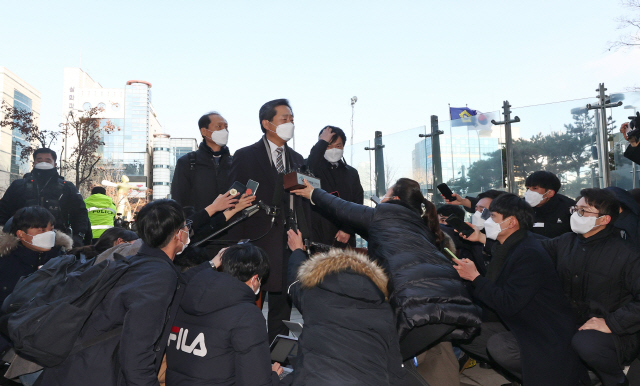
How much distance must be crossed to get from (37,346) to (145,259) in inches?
22.5

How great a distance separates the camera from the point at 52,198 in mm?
5488

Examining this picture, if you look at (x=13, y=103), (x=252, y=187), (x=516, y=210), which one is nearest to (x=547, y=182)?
(x=516, y=210)

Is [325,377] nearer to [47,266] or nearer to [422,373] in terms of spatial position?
[422,373]

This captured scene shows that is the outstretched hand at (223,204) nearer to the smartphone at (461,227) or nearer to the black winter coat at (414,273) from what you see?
the black winter coat at (414,273)

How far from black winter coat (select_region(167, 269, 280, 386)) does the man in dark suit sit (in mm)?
972

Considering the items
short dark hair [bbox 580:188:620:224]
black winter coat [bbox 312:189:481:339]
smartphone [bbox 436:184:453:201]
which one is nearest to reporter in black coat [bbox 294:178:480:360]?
black winter coat [bbox 312:189:481:339]

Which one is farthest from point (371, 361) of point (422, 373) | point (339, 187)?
point (339, 187)

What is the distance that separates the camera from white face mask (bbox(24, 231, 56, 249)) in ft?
12.9

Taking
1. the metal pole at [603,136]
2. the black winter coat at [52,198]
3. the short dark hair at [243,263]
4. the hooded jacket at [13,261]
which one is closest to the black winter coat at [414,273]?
the short dark hair at [243,263]

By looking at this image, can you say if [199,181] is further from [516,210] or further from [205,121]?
[516,210]

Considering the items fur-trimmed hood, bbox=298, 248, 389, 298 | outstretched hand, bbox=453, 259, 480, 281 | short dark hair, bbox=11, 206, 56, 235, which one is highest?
short dark hair, bbox=11, 206, 56, 235

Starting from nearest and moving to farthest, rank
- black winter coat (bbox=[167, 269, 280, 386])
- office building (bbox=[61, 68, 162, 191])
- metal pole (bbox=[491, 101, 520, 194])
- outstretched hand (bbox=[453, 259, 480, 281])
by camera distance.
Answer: black winter coat (bbox=[167, 269, 280, 386]) → outstretched hand (bbox=[453, 259, 480, 281]) → metal pole (bbox=[491, 101, 520, 194]) → office building (bbox=[61, 68, 162, 191])

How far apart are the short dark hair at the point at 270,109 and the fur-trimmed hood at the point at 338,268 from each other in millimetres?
1523

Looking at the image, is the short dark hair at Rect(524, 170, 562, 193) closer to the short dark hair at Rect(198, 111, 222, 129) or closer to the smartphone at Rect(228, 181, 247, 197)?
the smartphone at Rect(228, 181, 247, 197)
